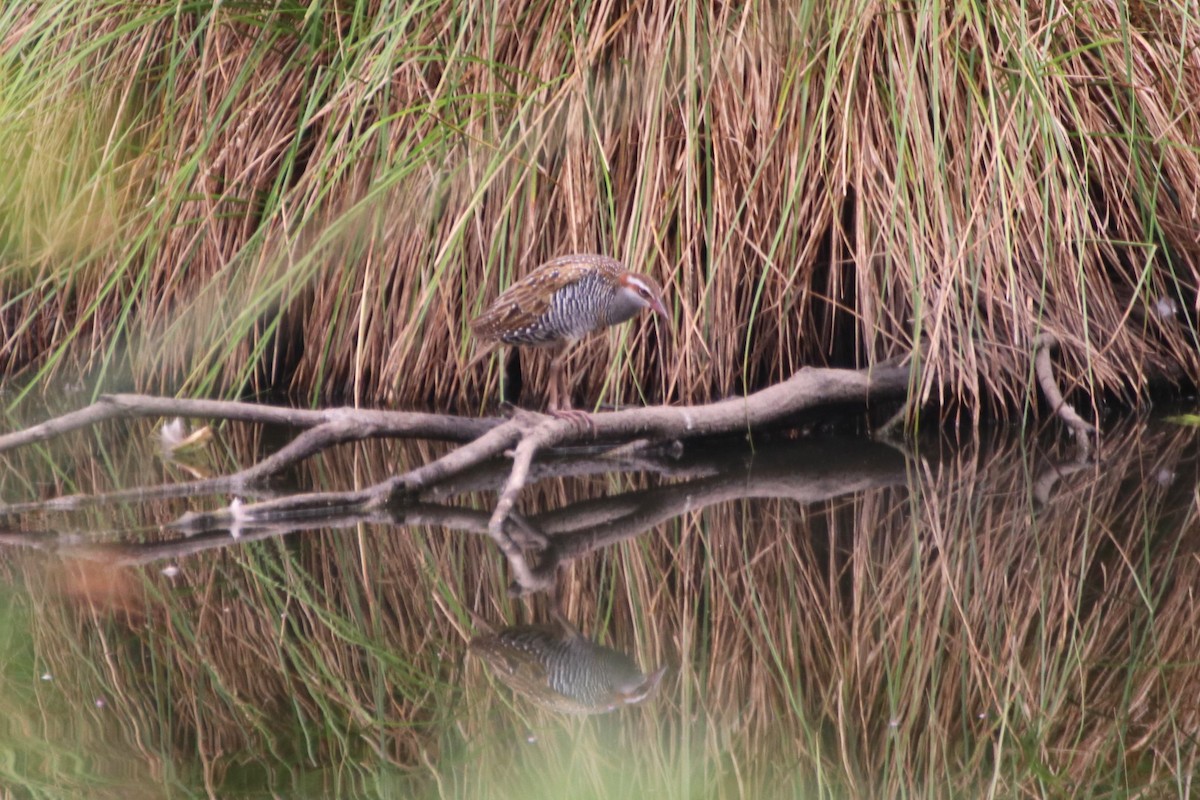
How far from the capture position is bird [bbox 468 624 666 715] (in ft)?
6.05

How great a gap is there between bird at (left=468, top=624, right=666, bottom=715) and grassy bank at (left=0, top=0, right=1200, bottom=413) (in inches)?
58.2

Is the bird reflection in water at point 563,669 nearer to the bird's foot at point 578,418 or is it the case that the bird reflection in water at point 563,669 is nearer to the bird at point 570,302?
the bird's foot at point 578,418

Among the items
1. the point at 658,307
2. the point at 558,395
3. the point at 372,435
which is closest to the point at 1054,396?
the point at 658,307

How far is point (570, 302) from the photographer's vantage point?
10.8 feet

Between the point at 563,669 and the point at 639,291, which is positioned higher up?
the point at 639,291

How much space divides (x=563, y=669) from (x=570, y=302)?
148cm

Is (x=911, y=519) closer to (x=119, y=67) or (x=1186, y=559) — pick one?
(x=1186, y=559)

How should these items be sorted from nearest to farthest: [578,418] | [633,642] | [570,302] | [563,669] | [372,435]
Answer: [563,669], [633,642], [372,435], [578,418], [570,302]

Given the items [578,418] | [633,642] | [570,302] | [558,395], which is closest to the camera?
[633,642]

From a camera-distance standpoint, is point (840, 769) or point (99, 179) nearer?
point (840, 769)

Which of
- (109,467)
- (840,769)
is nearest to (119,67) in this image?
(109,467)

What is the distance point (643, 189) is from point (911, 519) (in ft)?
4.27

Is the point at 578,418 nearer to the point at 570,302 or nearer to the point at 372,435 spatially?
the point at 570,302

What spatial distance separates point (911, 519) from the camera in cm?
274
